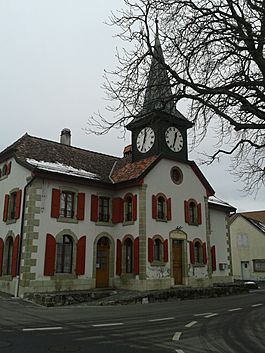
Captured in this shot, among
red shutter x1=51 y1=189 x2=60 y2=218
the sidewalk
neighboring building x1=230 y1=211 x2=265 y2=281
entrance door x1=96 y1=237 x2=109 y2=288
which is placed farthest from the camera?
neighboring building x1=230 y1=211 x2=265 y2=281

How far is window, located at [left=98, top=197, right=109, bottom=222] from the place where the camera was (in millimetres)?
23936

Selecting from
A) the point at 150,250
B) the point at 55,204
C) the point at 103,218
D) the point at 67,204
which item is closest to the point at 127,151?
the point at 103,218

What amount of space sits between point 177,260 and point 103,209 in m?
5.58

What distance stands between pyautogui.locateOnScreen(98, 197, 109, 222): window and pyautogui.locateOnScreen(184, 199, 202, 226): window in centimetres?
509

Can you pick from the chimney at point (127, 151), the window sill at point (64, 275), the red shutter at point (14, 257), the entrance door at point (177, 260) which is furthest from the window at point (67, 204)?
the chimney at point (127, 151)

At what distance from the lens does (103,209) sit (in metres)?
24.2

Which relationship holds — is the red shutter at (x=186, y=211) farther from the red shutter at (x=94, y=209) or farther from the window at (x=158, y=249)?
the red shutter at (x=94, y=209)

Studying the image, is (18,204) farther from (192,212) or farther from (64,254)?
(192,212)

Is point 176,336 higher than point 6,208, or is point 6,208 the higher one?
point 6,208

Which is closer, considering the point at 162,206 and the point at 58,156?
the point at 58,156

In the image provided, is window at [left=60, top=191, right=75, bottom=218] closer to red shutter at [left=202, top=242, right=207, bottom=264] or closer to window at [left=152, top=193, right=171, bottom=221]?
window at [left=152, top=193, right=171, bottom=221]

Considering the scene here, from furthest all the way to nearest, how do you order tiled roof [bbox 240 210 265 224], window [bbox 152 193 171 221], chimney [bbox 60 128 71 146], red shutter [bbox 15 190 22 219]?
tiled roof [bbox 240 210 265 224] → chimney [bbox 60 128 71 146] → window [bbox 152 193 171 221] → red shutter [bbox 15 190 22 219]

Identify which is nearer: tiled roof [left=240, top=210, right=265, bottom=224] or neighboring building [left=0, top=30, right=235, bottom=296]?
neighboring building [left=0, top=30, right=235, bottom=296]

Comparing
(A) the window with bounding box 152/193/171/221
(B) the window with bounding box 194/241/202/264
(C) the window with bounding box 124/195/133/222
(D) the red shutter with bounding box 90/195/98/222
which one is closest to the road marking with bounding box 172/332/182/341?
(A) the window with bounding box 152/193/171/221
